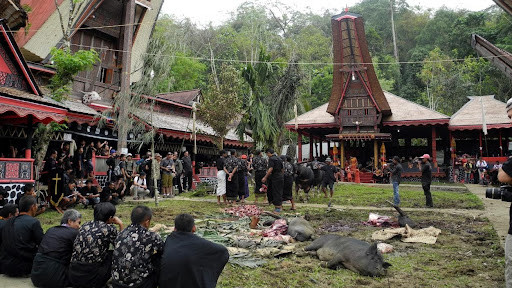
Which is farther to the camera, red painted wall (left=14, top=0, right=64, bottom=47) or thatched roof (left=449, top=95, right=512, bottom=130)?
thatched roof (left=449, top=95, right=512, bottom=130)

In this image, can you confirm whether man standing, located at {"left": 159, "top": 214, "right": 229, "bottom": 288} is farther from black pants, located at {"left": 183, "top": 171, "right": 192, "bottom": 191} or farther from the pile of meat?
black pants, located at {"left": 183, "top": 171, "right": 192, "bottom": 191}

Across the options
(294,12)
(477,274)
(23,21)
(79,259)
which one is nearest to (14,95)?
(23,21)

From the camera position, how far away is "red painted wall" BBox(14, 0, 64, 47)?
14320mm

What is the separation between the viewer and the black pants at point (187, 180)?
636 inches

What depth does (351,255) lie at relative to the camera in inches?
205

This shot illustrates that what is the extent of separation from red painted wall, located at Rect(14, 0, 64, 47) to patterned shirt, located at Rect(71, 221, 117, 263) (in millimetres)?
13130

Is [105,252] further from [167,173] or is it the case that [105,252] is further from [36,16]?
[36,16]

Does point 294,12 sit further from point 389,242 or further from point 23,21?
point 389,242

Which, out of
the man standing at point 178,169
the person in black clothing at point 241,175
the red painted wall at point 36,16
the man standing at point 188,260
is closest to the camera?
the man standing at point 188,260

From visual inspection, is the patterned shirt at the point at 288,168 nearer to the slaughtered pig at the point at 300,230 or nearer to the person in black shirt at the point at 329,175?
the person in black shirt at the point at 329,175

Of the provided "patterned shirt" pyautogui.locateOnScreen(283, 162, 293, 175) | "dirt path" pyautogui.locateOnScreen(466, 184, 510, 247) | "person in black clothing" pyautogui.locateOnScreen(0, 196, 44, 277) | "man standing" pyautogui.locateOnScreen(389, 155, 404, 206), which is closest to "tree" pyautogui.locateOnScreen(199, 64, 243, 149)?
"patterned shirt" pyautogui.locateOnScreen(283, 162, 293, 175)

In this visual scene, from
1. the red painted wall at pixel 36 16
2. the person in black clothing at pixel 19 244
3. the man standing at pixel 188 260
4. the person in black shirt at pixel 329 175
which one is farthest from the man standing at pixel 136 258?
the red painted wall at pixel 36 16

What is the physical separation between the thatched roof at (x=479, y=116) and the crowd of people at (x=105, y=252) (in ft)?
77.1

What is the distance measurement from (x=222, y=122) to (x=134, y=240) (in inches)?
557
